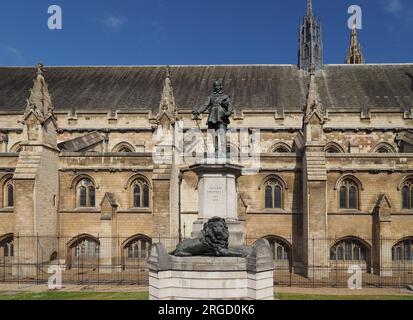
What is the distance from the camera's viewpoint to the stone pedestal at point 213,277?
11.4 m

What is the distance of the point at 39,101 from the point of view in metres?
24.8

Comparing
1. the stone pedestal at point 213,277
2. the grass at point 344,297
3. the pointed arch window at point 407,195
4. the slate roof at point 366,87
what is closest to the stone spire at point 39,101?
the stone pedestal at point 213,277

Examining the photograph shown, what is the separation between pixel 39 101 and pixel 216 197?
15905 mm

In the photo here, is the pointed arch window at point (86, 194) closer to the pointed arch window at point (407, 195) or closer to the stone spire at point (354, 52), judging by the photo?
the pointed arch window at point (407, 195)

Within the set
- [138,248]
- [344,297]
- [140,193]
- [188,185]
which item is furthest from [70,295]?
[344,297]

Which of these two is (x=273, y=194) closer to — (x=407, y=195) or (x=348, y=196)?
(x=348, y=196)

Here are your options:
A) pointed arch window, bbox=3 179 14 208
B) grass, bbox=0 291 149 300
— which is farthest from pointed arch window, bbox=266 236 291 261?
pointed arch window, bbox=3 179 14 208

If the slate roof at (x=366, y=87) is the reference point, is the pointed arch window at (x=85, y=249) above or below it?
below

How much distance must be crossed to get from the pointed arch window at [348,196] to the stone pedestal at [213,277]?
591 inches

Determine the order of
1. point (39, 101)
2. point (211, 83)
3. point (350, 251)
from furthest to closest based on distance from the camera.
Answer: point (211, 83) < point (350, 251) < point (39, 101)

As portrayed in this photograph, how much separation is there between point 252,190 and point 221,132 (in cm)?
1265

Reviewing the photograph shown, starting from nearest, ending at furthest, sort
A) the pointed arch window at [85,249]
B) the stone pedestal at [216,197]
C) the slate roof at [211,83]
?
the stone pedestal at [216,197], the pointed arch window at [85,249], the slate roof at [211,83]

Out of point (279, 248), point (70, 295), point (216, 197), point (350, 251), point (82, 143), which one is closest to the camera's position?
point (216, 197)

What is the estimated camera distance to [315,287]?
20656 millimetres
